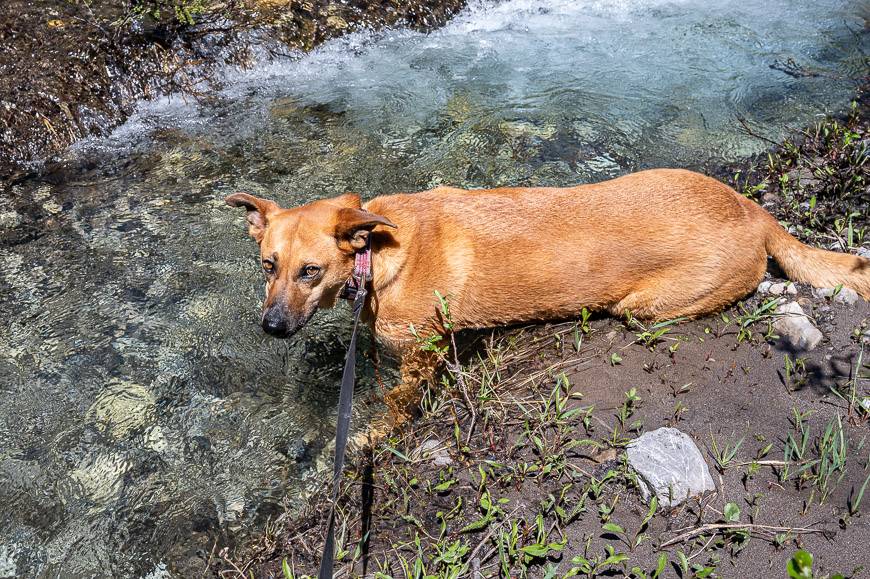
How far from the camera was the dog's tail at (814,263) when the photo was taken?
4.32 metres

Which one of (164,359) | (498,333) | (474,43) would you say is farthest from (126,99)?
(498,333)

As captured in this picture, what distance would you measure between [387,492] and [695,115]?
5.78 meters

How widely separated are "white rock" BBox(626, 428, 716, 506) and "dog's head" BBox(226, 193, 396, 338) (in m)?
2.03

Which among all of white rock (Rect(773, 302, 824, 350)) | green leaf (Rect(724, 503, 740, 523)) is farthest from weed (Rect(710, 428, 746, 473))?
white rock (Rect(773, 302, 824, 350))

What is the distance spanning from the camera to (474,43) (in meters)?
9.13

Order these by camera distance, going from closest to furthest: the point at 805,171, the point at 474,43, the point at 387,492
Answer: the point at 387,492, the point at 805,171, the point at 474,43

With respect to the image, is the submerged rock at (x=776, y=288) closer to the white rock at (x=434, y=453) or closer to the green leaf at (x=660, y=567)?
the green leaf at (x=660, y=567)

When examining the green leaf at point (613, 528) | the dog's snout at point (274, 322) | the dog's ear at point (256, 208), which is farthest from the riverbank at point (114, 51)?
the green leaf at point (613, 528)

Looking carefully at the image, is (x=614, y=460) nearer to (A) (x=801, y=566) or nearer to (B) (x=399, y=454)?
(B) (x=399, y=454)

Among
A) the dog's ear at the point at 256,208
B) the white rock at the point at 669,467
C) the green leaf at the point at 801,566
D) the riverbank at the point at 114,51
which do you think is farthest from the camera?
the riverbank at the point at 114,51

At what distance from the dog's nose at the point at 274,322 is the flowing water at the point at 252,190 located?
3.01ft

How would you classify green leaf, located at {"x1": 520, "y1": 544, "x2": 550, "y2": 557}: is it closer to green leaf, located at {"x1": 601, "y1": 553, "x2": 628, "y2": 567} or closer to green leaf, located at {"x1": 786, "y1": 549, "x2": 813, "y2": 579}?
green leaf, located at {"x1": 601, "y1": 553, "x2": 628, "y2": 567}

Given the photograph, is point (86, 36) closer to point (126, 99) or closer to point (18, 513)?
point (126, 99)

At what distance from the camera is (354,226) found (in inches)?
154
